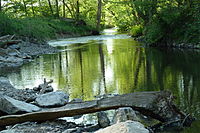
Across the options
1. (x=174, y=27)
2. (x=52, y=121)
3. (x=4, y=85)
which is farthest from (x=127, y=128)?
(x=174, y=27)

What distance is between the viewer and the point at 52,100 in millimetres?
6934

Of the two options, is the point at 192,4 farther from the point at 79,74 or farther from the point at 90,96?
the point at 90,96

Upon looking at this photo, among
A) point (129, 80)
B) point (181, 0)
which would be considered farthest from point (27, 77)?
point (181, 0)

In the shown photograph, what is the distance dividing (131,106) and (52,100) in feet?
7.21

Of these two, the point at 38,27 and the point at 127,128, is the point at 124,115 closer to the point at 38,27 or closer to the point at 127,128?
the point at 127,128

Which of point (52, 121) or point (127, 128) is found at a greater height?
point (127, 128)

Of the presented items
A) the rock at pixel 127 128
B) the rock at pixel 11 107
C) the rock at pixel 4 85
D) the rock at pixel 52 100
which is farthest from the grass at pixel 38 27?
the rock at pixel 127 128

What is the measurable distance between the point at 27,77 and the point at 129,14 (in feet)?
76.7

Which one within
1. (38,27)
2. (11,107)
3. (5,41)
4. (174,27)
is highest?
(38,27)

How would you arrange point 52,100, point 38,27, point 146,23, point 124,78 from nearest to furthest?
point 52,100 → point 124,78 → point 146,23 → point 38,27

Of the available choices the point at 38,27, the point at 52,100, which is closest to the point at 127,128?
the point at 52,100

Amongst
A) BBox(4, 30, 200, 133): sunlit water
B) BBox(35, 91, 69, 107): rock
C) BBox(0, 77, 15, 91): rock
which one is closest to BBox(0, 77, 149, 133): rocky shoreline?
BBox(35, 91, 69, 107): rock

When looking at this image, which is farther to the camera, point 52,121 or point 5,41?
point 5,41

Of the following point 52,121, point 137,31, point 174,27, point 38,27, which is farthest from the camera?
point 38,27
